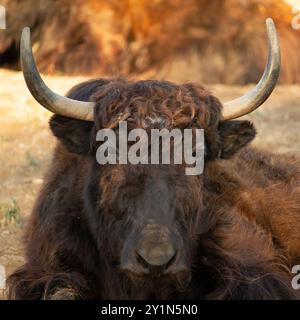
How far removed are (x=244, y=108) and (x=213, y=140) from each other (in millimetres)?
295

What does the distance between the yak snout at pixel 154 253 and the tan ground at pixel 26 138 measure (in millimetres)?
2351

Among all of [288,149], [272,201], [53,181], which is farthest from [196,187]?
[288,149]

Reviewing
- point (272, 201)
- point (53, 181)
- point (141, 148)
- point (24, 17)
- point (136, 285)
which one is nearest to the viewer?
point (141, 148)

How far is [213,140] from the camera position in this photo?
18.2 ft

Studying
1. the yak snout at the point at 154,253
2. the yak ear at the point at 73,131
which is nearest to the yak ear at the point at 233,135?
the yak ear at the point at 73,131

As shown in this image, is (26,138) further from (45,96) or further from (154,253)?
(154,253)

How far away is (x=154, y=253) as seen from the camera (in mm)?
4684

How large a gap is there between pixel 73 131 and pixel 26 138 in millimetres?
5681

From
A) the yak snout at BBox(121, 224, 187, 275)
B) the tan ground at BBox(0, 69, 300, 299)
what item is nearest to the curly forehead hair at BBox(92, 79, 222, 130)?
the yak snout at BBox(121, 224, 187, 275)

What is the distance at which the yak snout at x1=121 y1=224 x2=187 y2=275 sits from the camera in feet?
15.4

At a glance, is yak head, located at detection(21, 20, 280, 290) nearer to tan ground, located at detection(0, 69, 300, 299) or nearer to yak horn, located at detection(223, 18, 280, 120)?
yak horn, located at detection(223, 18, 280, 120)

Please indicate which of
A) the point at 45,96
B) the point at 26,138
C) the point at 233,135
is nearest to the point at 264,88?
the point at 233,135

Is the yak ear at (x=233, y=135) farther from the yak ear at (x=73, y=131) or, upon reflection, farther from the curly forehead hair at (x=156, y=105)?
the yak ear at (x=73, y=131)

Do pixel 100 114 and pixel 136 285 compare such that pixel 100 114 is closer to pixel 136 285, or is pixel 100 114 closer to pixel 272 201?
pixel 136 285
